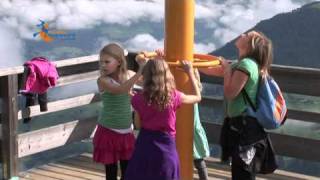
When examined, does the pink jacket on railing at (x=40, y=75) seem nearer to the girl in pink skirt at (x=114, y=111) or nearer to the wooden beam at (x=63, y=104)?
the wooden beam at (x=63, y=104)

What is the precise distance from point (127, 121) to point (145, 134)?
0.74m

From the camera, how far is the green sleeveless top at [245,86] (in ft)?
11.0

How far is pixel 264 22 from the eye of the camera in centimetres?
9644

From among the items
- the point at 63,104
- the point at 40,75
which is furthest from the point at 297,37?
the point at 40,75

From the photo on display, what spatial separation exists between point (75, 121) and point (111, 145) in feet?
6.32

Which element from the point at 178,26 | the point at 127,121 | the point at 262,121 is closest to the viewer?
the point at 178,26

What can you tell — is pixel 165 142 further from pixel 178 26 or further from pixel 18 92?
pixel 18 92

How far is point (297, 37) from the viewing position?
7988cm

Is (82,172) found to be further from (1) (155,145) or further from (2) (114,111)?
(1) (155,145)

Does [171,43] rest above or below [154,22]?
below

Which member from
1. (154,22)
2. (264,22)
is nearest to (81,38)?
(154,22)

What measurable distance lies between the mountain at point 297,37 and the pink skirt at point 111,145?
2546 inches

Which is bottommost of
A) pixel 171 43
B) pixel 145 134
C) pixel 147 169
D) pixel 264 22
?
pixel 147 169

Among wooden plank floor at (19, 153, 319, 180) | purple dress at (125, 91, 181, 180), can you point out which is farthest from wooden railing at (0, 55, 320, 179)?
purple dress at (125, 91, 181, 180)
